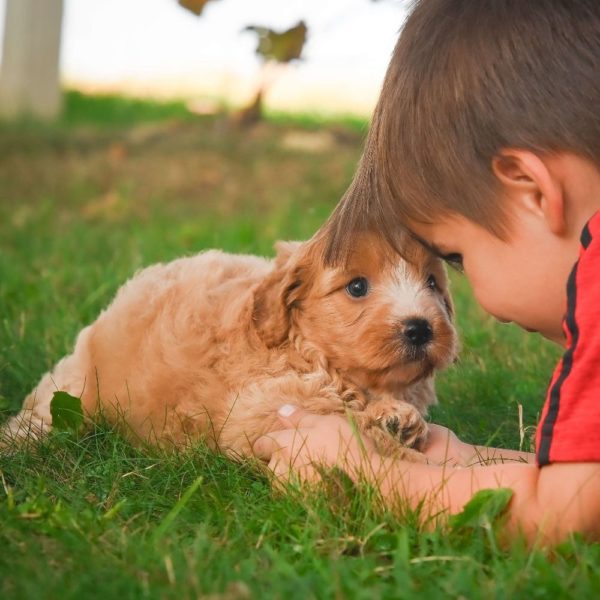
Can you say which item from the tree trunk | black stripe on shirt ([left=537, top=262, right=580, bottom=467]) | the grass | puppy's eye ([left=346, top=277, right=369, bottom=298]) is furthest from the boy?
the tree trunk

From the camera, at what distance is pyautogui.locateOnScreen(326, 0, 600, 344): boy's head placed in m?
2.49

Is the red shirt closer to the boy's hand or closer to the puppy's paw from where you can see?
the boy's hand

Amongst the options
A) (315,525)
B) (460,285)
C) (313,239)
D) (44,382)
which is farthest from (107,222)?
(315,525)

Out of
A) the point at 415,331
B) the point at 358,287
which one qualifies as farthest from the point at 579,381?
the point at 358,287

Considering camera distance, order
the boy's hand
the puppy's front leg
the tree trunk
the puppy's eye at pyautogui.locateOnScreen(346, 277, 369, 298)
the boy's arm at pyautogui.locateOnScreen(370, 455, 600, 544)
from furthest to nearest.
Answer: the tree trunk, the puppy's eye at pyautogui.locateOnScreen(346, 277, 369, 298), the puppy's front leg, the boy's hand, the boy's arm at pyautogui.locateOnScreen(370, 455, 600, 544)

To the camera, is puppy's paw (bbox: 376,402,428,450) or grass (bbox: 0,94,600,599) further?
puppy's paw (bbox: 376,402,428,450)

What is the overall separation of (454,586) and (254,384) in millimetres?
1105

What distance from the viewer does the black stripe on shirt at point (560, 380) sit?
2.32 metres

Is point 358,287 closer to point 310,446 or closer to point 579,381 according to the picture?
point 310,446

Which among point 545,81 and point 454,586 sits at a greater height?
point 545,81

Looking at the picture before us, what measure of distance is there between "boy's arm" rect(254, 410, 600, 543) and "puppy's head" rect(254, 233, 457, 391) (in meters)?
0.23

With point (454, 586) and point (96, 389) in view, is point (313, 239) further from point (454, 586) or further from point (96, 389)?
point (454, 586)

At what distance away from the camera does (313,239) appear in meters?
3.16

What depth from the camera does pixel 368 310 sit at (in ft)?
9.87
